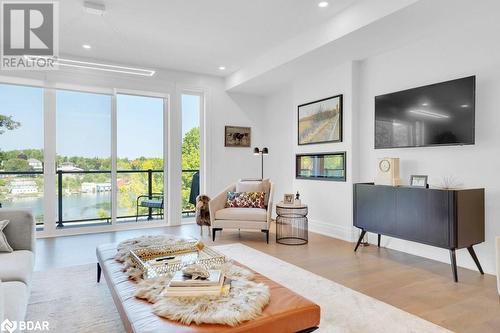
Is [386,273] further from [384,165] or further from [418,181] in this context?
[384,165]

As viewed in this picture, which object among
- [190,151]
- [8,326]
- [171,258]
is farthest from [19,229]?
[190,151]

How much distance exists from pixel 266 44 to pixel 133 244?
11.2 ft

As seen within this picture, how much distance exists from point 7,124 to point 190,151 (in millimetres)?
2817

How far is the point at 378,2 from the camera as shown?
322cm

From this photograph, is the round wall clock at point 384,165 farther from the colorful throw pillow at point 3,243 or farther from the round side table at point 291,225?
the colorful throw pillow at point 3,243

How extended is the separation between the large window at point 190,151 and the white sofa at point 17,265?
11.7ft

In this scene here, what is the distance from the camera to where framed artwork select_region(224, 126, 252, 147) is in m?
6.31

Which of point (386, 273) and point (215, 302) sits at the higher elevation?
point (215, 302)

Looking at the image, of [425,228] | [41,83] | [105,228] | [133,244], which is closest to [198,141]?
[105,228]

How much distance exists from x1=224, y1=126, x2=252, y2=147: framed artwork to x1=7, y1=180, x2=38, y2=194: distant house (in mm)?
3232

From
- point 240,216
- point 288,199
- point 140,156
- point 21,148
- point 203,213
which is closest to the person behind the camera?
point 240,216

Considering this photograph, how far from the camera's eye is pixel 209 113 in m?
6.14

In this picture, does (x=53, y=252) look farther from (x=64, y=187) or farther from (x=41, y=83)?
(x=41, y=83)

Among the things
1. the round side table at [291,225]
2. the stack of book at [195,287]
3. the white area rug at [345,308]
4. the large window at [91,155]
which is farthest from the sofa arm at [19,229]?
the round side table at [291,225]
